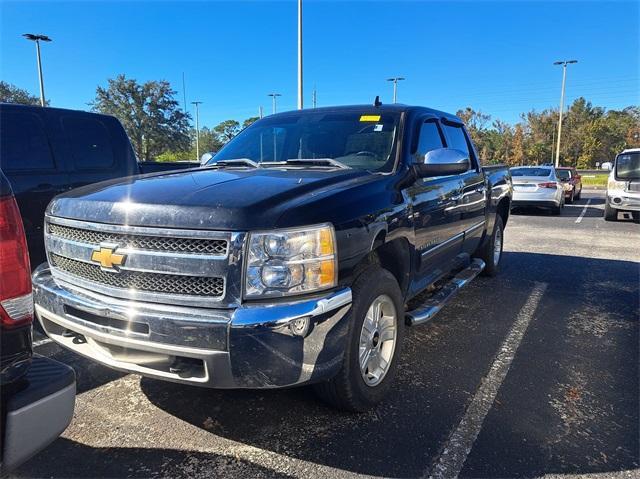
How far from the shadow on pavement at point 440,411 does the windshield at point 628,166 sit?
9.25 metres

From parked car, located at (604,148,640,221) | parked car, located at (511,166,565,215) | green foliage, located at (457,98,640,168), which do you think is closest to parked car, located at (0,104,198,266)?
parked car, located at (604,148,640,221)

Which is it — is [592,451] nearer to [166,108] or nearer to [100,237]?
[100,237]

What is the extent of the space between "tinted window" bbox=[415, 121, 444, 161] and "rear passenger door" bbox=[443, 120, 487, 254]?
36 centimetres

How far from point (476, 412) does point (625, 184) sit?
38.1 feet

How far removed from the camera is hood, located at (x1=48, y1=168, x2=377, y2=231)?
227 cm

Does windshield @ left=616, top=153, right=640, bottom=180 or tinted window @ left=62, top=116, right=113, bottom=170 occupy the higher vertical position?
tinted window @ left=62, top=116, right=113, bottom=170

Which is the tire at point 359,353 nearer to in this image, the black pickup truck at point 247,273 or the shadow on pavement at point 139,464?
the black pickup truck at point 247,273

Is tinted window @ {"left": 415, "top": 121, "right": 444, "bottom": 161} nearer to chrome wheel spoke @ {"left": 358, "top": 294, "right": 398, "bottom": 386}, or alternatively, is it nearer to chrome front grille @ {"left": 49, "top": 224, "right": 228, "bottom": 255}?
chrome wheel spoke @ {"left": 358, "top": 294, "right": 398, "bottom": 386}

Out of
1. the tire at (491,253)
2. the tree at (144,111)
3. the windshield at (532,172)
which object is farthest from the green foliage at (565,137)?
the tire at (491,253)

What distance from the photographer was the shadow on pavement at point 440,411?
2488mm

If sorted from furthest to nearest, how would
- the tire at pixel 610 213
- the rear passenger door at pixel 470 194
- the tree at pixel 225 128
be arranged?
the tree at pixel 225 128
the tire at pixel 610 213
the rear passenger door at pixel 470 194

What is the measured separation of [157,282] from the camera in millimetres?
2385

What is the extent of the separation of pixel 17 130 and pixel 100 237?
2.60 metres

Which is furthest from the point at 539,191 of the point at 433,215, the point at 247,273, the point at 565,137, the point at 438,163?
the point at 565,137
